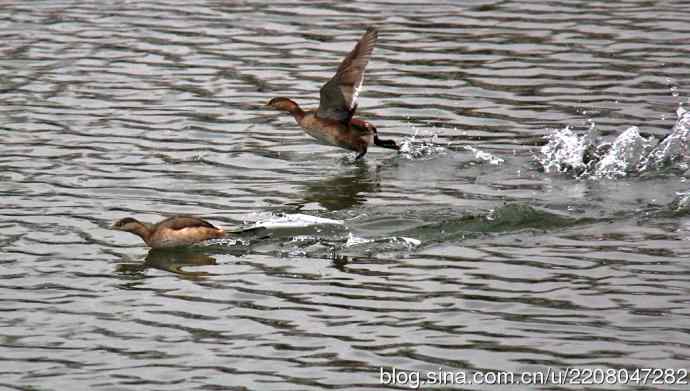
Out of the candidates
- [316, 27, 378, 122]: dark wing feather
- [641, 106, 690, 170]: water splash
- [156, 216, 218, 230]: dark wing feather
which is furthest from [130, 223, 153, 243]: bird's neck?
[641, 106, 690, 170]: water splash

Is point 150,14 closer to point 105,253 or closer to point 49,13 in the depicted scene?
point 49,13

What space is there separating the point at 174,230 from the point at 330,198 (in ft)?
8.05

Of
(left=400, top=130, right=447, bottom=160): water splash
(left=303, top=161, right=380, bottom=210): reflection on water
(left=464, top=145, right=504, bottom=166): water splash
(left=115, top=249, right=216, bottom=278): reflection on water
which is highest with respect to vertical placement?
(left=464, top=145, right=504, bottom=166): water splash

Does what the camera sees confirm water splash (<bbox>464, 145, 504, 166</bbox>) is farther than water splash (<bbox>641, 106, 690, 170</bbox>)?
Yes

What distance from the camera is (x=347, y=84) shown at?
13.9m

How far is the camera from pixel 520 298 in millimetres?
9281

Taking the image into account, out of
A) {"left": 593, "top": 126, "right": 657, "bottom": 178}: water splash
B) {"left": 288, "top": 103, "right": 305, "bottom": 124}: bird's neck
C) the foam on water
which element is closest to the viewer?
the foam on water

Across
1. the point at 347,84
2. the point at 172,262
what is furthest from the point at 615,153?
the point at 172,262

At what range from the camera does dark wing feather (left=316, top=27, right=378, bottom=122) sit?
1364cm

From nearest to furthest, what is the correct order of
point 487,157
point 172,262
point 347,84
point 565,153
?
point 172,262, point 565,153, point 487,157, point 347,84

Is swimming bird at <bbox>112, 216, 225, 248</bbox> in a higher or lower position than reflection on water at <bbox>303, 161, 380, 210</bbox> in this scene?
higher

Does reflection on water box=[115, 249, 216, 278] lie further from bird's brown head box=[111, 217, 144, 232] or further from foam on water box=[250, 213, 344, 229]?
foam on water box=[250, 213, 344, 229]

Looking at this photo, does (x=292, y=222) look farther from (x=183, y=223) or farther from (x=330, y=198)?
(x=330, y=198)

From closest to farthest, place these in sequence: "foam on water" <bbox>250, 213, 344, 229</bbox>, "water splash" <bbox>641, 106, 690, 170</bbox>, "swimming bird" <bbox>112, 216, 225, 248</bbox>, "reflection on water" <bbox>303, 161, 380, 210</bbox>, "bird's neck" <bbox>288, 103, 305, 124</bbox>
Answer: "swimming bird" <bbox>112, 216, 225, 248</bbox> < "foam on water" <bbox>250, 213, 344, 229</bbox> < "reflection on water" <bbox>303, 161, 380, 210</bbox> < "water splash" <bbox>641, 106, 690, 170</bbox> < "bird's neck" <bbox>288, 103, 305, 124</bbox>
